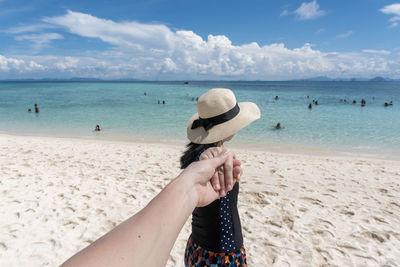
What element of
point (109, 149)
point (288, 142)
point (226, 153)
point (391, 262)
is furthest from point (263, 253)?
point (288, 142)

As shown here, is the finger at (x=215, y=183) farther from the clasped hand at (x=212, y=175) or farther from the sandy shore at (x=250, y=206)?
the sandy shore at (x=250, y=206)

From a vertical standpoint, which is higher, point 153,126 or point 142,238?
point 142,238

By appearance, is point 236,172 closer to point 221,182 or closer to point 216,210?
point 221,182

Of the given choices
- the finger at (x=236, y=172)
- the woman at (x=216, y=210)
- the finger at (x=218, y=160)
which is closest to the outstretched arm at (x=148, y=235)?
the finger at (x=218, y=160)

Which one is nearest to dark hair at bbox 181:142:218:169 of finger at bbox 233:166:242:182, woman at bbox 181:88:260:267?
woman at bbox 181:88:260:267

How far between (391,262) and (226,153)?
13.9 feet

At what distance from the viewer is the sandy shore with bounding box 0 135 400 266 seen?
4.08 m

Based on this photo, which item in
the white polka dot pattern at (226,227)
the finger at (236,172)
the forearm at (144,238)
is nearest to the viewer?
the forearm at (144,238)

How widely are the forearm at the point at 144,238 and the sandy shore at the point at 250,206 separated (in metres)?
3.31

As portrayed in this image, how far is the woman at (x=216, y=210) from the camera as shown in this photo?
2.17 meters

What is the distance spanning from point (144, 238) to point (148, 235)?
0.07ft

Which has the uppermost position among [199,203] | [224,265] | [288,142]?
[199,203]

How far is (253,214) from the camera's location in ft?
17.4

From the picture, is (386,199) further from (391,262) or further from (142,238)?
(142,238)
